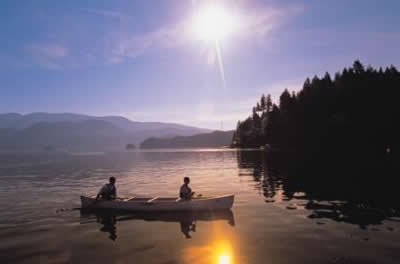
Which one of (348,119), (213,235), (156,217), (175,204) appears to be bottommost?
(213,235)

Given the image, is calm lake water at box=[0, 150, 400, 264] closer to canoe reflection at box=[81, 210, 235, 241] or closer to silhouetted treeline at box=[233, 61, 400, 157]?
canoe reflection at box=[81, 210, 235, 241]

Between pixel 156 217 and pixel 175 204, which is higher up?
pixel 175 204

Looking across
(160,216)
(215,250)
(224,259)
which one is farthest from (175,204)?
(224,259)

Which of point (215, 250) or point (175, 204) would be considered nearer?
point (215, 250)

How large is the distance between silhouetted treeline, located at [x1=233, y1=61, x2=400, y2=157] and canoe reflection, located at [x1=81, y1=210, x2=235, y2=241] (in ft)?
256

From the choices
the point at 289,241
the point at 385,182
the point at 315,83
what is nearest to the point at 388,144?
the point at 315,83

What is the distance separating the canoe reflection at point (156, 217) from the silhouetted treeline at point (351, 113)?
78133 mm

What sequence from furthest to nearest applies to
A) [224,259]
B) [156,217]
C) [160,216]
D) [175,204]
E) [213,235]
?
[175,204] < [160,216] < [156,217] < [213,235] < [224,259]

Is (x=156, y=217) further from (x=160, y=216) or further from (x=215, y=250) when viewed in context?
(x=215, y=250)

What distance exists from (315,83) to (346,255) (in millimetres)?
124369

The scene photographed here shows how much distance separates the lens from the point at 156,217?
2631 cm

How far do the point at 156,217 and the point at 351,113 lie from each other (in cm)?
9758

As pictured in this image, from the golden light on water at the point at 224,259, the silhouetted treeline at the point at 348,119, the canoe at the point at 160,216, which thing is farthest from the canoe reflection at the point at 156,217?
the silhouetted treeline at the point at 348,119

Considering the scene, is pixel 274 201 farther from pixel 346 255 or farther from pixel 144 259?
pixel 144 259
